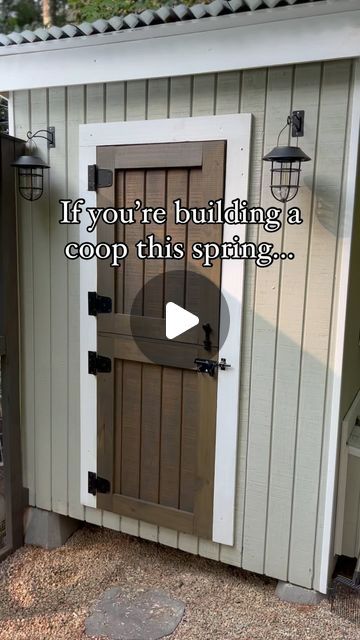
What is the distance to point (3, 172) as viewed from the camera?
102 inches

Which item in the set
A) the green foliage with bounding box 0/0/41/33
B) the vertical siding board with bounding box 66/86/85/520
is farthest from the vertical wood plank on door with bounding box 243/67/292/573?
the green foliage with bounding box 0/0/41/33

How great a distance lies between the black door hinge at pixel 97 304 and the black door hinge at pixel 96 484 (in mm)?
878

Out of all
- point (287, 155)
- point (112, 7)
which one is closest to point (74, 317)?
point (287, 155)

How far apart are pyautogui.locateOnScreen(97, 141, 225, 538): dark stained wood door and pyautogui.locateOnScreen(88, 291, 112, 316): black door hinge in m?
0.03

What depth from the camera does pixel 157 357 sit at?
2.51 meters

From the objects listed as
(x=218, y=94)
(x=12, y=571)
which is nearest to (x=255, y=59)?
(x=218, y=94)

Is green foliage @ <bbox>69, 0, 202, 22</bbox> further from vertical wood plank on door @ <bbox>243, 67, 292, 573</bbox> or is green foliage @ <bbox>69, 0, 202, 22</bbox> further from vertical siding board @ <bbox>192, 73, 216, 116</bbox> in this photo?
vertical wood plank on door @ <bbox>243, 67, 292, 573</bbox>

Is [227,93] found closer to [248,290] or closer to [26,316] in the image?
[248,290]

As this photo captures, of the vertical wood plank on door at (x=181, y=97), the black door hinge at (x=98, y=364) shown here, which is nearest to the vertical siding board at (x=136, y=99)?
the vertical wood plank on door at (x=181, y=97)

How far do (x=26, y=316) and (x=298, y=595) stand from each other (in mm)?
1956

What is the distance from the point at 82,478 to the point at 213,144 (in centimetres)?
184

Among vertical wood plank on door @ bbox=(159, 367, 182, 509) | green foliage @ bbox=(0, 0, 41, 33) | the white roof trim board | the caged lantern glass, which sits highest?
green foliage @ bbox=(0, 0, 41, 33)

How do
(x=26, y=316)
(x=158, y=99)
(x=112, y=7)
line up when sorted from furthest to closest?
(x=112, y=7), (x=26, y=316), (x=158, y=99)

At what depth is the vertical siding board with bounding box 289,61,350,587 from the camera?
2045 mm
